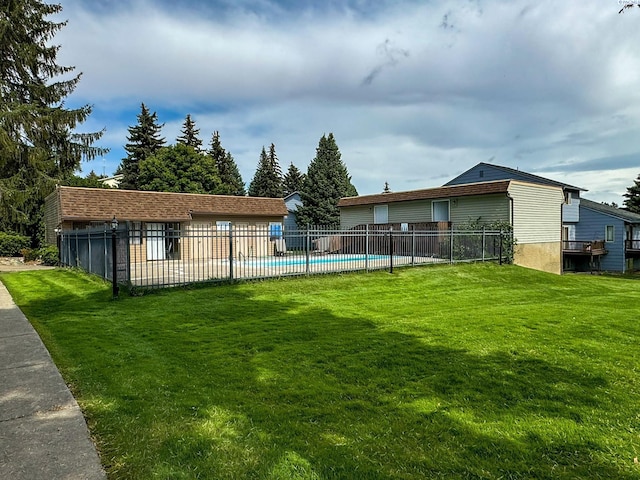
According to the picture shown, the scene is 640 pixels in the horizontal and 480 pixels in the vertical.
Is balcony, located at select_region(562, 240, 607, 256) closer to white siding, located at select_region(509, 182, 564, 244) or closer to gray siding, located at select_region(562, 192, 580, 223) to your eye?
gray siding, located at select_region(562, 192, 580, 223)

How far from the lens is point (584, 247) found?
1150 inches

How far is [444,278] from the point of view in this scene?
42.8ft

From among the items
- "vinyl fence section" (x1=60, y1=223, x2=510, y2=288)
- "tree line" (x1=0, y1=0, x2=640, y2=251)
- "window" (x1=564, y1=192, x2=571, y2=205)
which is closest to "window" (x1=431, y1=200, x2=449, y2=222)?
"vinyl fence section" (x1=60, y1=223, x2=510, y2=288)

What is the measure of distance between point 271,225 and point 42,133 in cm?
1276

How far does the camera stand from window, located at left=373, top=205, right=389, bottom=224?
23828 millimetres

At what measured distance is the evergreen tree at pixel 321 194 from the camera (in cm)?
3769

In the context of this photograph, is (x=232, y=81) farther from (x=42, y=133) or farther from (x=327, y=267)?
(x=42, y=133)

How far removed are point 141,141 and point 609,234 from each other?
143 ft

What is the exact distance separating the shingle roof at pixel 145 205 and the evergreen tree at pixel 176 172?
14274 mm

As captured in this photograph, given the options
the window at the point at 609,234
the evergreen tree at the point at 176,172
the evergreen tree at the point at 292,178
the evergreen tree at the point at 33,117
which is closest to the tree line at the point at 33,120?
the evergreen tree at the point at 33,117

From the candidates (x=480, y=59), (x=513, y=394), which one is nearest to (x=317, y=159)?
(x=480, y=59)

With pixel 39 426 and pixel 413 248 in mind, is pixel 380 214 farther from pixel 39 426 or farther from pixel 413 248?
pixel 39 426

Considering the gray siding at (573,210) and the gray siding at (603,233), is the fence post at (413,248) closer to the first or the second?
the gray siding at (573,210)

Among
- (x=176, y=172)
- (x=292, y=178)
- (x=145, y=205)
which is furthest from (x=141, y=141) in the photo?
(x=145, y=205)
